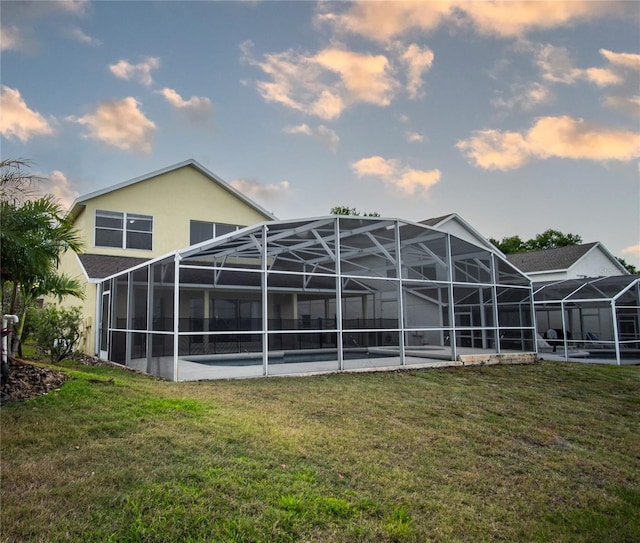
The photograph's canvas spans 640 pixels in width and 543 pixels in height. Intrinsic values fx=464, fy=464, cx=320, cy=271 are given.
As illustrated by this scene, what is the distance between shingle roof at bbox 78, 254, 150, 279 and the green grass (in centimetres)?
948

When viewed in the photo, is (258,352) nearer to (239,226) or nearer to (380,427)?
(239,226)

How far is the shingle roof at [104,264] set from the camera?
16297 mm

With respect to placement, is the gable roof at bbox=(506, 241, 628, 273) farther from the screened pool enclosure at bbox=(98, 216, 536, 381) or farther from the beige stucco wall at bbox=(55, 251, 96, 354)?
the beige stucco wall at bbox=(55, 251, 96, 354)

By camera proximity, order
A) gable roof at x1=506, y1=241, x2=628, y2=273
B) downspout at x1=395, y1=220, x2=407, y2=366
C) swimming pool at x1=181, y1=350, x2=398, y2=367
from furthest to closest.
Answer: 1. gable roof at x1=506, y1=241, x2=628, y2=273
2. swimming pool at x1=181, y1=350, x2=398, y2=367
3. downspout at x1=395, y1=220, x2=407, y2=366

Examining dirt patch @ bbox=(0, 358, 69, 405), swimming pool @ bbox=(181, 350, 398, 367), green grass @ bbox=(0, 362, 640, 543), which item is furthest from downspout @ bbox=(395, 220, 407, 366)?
dirt patch @ bbox=(0, 358, 69, 405)

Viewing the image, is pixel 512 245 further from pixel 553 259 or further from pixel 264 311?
pixel 264 311

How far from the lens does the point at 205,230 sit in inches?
820

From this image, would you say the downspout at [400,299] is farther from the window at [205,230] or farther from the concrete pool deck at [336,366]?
the window at [205,230]

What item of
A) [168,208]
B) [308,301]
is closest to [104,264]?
[168,208]

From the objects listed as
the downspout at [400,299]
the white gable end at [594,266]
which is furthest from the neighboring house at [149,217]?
the white gable end at [594,266]

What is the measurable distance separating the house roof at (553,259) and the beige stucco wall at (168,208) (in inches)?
643

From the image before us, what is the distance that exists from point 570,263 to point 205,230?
1973 cm

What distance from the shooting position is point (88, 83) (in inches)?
441

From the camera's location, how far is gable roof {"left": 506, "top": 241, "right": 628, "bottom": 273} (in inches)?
1031
